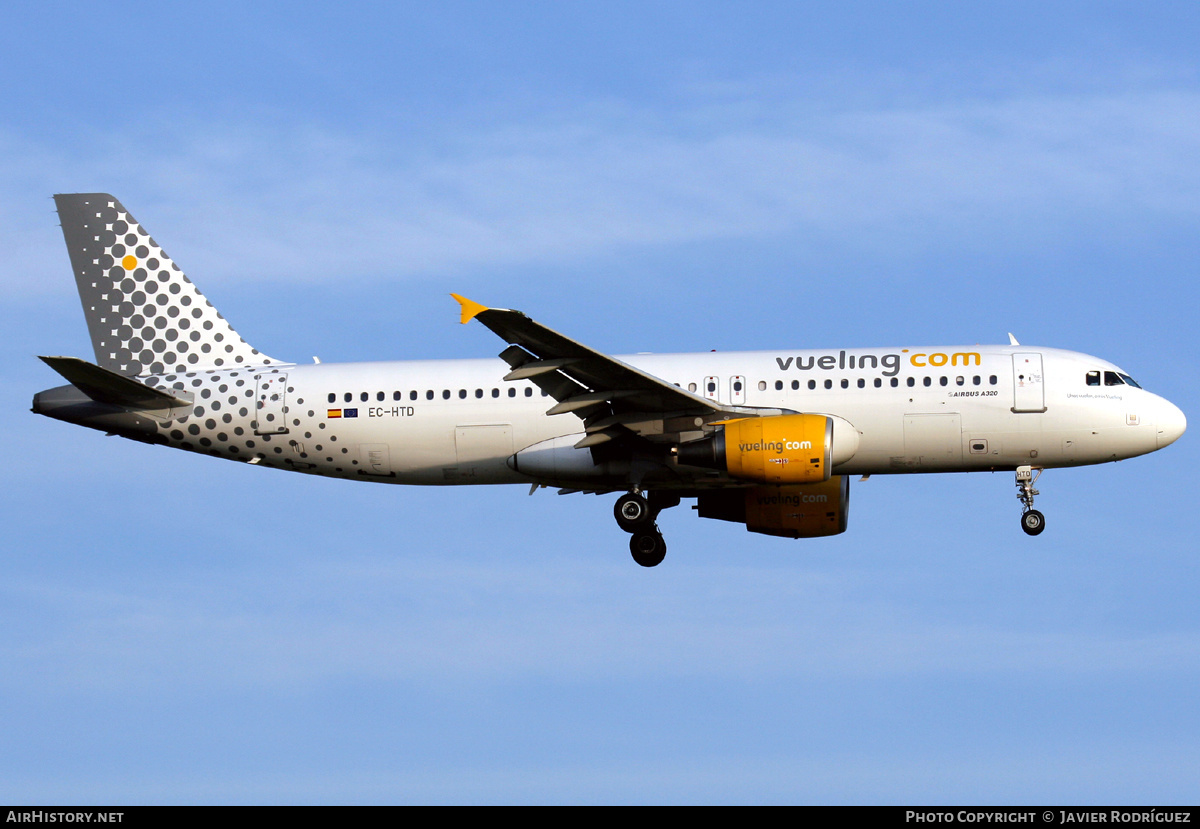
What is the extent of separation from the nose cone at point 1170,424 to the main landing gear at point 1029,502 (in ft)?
9.47

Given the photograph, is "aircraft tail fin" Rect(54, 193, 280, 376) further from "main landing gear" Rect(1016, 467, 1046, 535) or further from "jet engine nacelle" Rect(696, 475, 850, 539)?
"main landing gear" Rect(1016, 467, 1046, 535)

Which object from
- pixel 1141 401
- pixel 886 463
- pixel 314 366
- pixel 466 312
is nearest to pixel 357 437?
pixel 314 366

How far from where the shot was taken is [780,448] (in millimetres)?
32969

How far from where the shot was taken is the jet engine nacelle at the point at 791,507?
124 feet

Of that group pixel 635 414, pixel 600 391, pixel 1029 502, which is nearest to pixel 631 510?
pixel 635 414

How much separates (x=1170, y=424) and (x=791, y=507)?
9085 millimetres

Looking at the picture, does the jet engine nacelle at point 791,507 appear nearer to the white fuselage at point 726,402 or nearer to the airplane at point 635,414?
the airplane at point 635,414

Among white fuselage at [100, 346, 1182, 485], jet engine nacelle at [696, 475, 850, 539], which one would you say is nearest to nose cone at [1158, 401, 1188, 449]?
white fuselage at [100, 346, 1182, 485]

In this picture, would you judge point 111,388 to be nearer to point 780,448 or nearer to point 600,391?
point 600,391

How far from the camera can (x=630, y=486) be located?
35844 millimetres

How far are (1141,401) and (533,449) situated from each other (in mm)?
14094

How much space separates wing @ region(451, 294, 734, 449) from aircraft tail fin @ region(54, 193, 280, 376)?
30.7ft

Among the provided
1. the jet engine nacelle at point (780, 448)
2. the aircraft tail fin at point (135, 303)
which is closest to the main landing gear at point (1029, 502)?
the jet engine nacelle at point (780, 448)

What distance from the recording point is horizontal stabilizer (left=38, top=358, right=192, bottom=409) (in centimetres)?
3469
